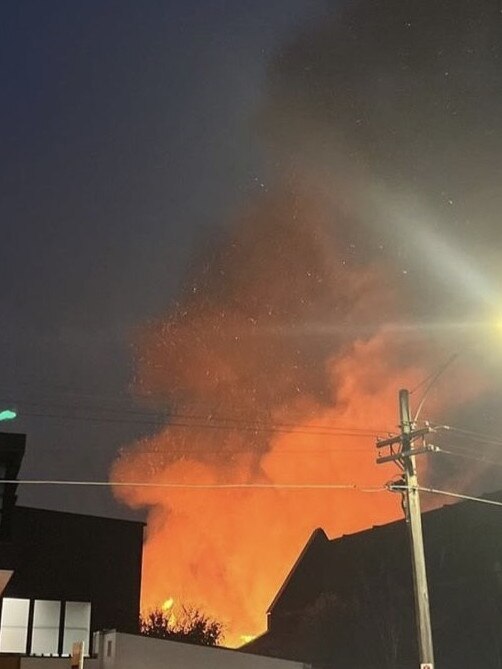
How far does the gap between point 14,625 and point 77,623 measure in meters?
1.90

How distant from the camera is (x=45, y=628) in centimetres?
2277

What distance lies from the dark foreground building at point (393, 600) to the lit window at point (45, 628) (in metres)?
26.6

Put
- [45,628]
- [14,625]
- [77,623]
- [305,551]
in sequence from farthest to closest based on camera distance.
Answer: [305,551]
[77,623]
[45,628]
[14,625]

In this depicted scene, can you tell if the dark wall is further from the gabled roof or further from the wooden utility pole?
the gabled roof

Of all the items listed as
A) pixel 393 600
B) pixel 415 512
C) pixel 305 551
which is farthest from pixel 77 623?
pixel 305 551

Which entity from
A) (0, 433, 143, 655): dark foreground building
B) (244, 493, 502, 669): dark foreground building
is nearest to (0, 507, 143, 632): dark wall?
(0, 433, 143, 655): dark foreground building

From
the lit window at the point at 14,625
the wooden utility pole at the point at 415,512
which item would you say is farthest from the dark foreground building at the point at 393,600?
the wooden utility pole at the point at 415,512

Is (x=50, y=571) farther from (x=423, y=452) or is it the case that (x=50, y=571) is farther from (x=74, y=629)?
(x=423, y=452)

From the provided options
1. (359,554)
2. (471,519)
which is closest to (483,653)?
(471,519)

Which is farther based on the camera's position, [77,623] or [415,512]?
[77,623]

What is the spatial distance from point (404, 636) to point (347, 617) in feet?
20.4

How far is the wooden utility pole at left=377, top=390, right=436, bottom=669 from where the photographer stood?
50.1 ft

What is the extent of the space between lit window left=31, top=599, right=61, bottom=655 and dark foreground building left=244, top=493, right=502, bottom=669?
87.2 ft

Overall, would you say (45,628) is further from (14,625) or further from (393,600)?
(393,600)
